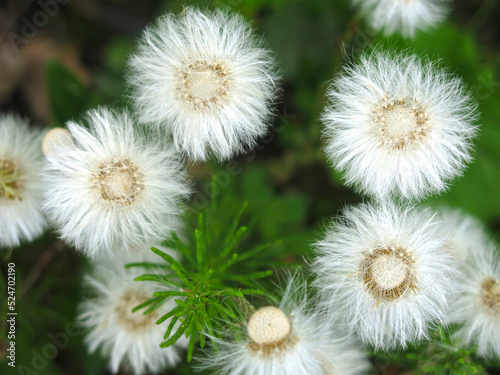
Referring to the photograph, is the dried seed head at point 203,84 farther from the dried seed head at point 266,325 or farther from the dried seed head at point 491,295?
the dried seed head at point 491,295

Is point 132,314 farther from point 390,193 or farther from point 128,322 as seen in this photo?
point 390,193

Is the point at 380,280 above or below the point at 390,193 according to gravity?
below

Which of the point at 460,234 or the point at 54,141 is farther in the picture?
the point at 460,234

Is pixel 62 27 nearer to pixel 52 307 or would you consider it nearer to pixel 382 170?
pixel 52 307

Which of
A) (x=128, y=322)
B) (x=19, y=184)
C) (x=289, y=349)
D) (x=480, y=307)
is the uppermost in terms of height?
(x=480, y=307)

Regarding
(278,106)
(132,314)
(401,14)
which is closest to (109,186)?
(132,314)

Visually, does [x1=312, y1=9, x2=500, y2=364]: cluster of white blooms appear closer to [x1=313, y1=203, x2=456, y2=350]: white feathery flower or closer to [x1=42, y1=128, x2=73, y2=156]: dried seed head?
[x1=313, y1=203, x2=456, y2=350]: white feathery flower

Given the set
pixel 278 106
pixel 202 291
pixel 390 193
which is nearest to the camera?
pixel 202 291
